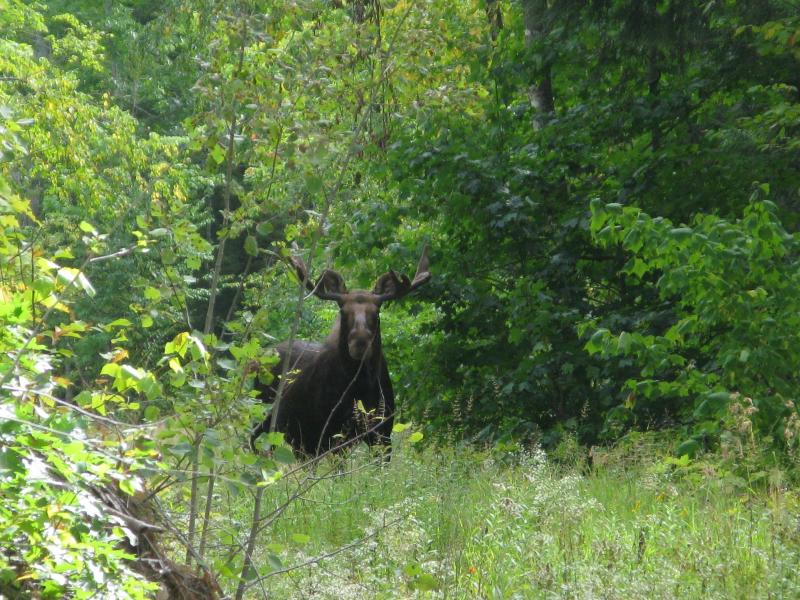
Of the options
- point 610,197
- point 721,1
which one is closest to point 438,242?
point 610,197

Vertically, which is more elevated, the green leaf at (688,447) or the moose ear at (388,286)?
the moose ear at (388,286)

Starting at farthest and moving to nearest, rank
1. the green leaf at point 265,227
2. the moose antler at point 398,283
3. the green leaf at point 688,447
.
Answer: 1. the moose antler at point 398,283
2. the green leaf at point 688,447
3. the green leaf at point 265,227

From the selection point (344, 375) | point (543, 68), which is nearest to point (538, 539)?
point (344, 375)

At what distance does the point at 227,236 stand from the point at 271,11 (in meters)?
1.19

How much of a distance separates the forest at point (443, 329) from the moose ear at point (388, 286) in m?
0.05

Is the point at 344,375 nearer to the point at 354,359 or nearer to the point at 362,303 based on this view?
the point at 354,359

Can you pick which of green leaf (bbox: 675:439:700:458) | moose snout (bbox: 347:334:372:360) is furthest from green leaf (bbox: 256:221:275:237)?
moose snout (bbox: 347:334:372:360)

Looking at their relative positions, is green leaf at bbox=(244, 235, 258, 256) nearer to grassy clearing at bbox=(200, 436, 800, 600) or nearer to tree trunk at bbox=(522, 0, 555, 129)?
grassy clearing at bbox=(200, 436, 800, 600)

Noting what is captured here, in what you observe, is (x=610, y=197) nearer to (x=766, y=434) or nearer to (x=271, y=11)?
(x=766, y=434)

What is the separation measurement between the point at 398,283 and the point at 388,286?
189mm

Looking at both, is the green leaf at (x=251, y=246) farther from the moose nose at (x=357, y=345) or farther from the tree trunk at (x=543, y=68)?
the tree trunk at (x=543, y=68)

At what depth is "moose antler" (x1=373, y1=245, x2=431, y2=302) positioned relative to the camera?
1205 centimetres

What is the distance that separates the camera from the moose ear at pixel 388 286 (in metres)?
12.0

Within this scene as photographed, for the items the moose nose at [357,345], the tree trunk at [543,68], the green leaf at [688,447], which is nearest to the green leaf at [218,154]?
the green leaf at [688,447]
